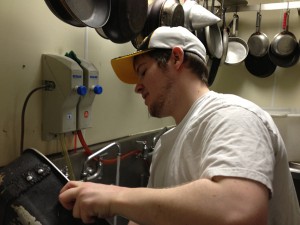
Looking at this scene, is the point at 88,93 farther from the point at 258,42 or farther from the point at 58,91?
the point at 258,42

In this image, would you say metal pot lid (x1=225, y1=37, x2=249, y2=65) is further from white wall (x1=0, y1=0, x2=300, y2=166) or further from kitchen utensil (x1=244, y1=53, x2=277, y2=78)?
white wall (x1=0, y1=0, x2=300, y2=166)

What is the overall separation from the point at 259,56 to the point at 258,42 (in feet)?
0.36

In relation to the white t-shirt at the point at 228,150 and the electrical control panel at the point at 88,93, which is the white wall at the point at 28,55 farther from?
the white t-shirt at the point at 228,150

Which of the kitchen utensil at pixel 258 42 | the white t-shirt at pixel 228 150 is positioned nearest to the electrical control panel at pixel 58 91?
the white t-shirt at pixel 228 150

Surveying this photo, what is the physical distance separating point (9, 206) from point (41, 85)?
58 cm

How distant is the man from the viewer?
54 cm

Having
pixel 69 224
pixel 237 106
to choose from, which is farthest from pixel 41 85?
pixel 237 106

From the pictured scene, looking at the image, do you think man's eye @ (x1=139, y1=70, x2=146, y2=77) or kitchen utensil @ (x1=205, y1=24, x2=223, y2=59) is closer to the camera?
man's eye @ (x1=139, y1=70, x2=146, y2=77)

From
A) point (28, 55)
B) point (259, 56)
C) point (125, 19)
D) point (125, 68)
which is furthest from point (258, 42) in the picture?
point (28, 55)

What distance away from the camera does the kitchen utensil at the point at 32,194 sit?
0.60 meters

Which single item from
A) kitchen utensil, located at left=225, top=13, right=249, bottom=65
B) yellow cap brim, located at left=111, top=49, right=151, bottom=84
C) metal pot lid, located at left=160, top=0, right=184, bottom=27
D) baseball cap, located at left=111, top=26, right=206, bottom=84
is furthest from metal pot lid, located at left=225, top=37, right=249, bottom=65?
baseball cap, located at left=111, top=26, right=206, bottom=84

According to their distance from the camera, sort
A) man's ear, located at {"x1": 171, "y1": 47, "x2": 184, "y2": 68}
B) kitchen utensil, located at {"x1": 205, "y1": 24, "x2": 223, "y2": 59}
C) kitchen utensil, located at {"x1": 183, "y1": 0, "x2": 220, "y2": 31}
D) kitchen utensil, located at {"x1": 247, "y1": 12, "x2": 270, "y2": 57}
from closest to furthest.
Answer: man's ear, located at {"x1": 171, "y1": 47, "x2": 184, "y2": 68}
kitchen utensil, located at {"x1": 183, "y1": 0, "x2": 220, "y2": 31}
kitchen utensil, located at {"x1": 205, "y1": 24, "x2": 223, "y2": 59}
kitchen utensil, located at {"x1": 247, "y1": 12, "x2": 270, "y2": 57}

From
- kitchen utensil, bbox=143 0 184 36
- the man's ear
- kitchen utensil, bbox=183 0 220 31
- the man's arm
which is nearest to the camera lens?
the man's arm

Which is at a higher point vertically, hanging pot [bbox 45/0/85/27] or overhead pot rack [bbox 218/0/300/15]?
overhead pot rack [bbox 218/0/300/15]
